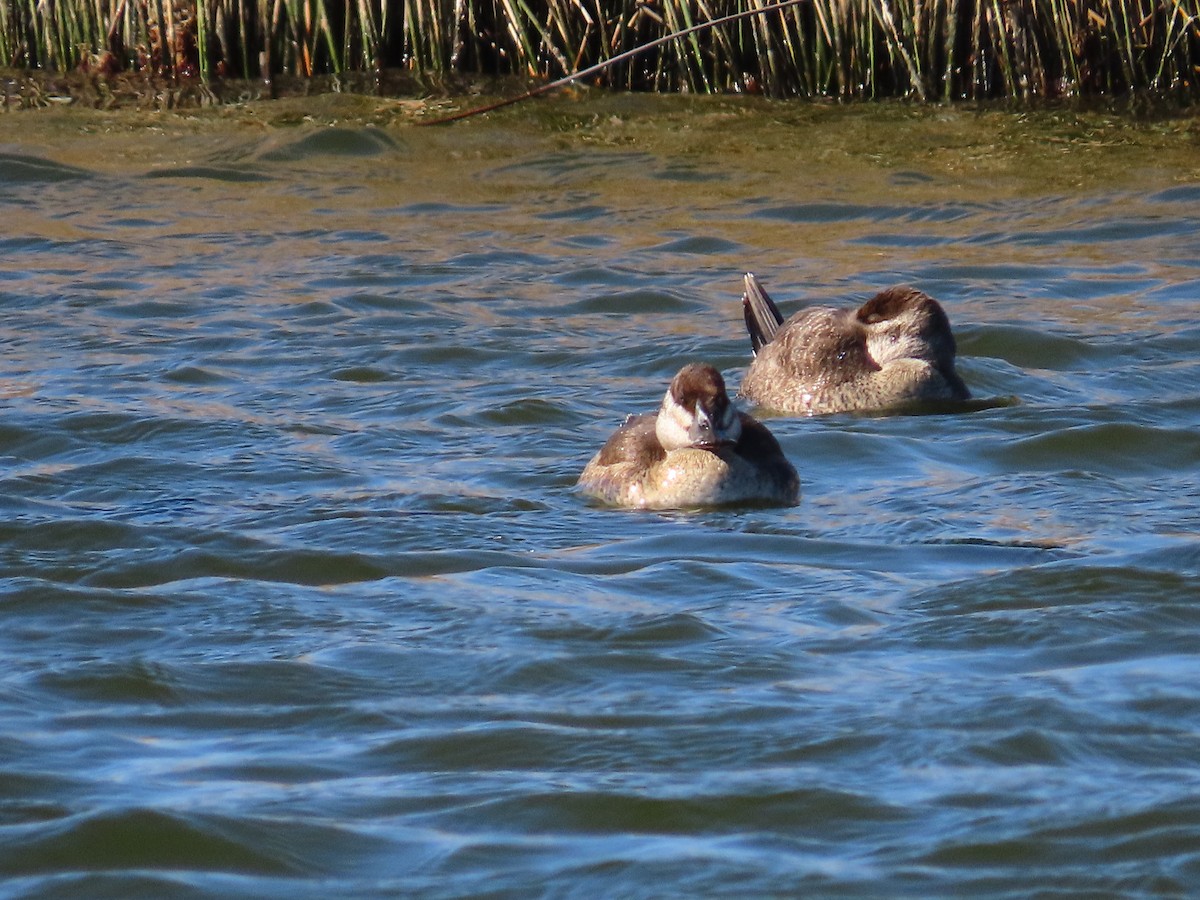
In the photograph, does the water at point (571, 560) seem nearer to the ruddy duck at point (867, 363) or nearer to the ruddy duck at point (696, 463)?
the ruddy duck at point (696, 463)

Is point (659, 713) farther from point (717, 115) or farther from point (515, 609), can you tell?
point (717, 115)

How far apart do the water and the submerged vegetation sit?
1.81 metres

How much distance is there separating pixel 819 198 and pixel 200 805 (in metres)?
10.8

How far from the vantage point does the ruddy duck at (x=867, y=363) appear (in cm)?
1005

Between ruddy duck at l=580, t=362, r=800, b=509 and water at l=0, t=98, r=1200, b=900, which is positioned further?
ruddy duck at l=580, t=362, r=800, b=509

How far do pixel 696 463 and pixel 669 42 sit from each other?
33.0 feet

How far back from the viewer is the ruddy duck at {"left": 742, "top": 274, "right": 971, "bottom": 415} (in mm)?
10055

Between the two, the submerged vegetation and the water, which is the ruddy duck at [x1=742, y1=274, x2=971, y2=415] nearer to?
the water

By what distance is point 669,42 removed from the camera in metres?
17.6

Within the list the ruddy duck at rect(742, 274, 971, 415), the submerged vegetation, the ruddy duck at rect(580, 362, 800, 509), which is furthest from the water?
the submerged vegetation

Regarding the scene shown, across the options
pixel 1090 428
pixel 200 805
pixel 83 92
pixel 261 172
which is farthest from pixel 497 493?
pixel 83 92

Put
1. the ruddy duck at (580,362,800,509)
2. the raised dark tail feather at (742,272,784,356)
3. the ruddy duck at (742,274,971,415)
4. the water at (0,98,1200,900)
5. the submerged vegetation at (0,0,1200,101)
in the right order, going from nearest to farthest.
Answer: the water at (0,98,1200,900) < the ruddy duck at (580,362,800,509) < the ruddy duck at (742,274,971,415) < the raised dark tail feather at (742,272,784,356) < the submerged vegetation at (0,0,1200,101)

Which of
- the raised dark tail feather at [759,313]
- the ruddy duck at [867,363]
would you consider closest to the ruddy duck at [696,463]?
the ruddy duck at [867,363]

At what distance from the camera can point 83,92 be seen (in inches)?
720
